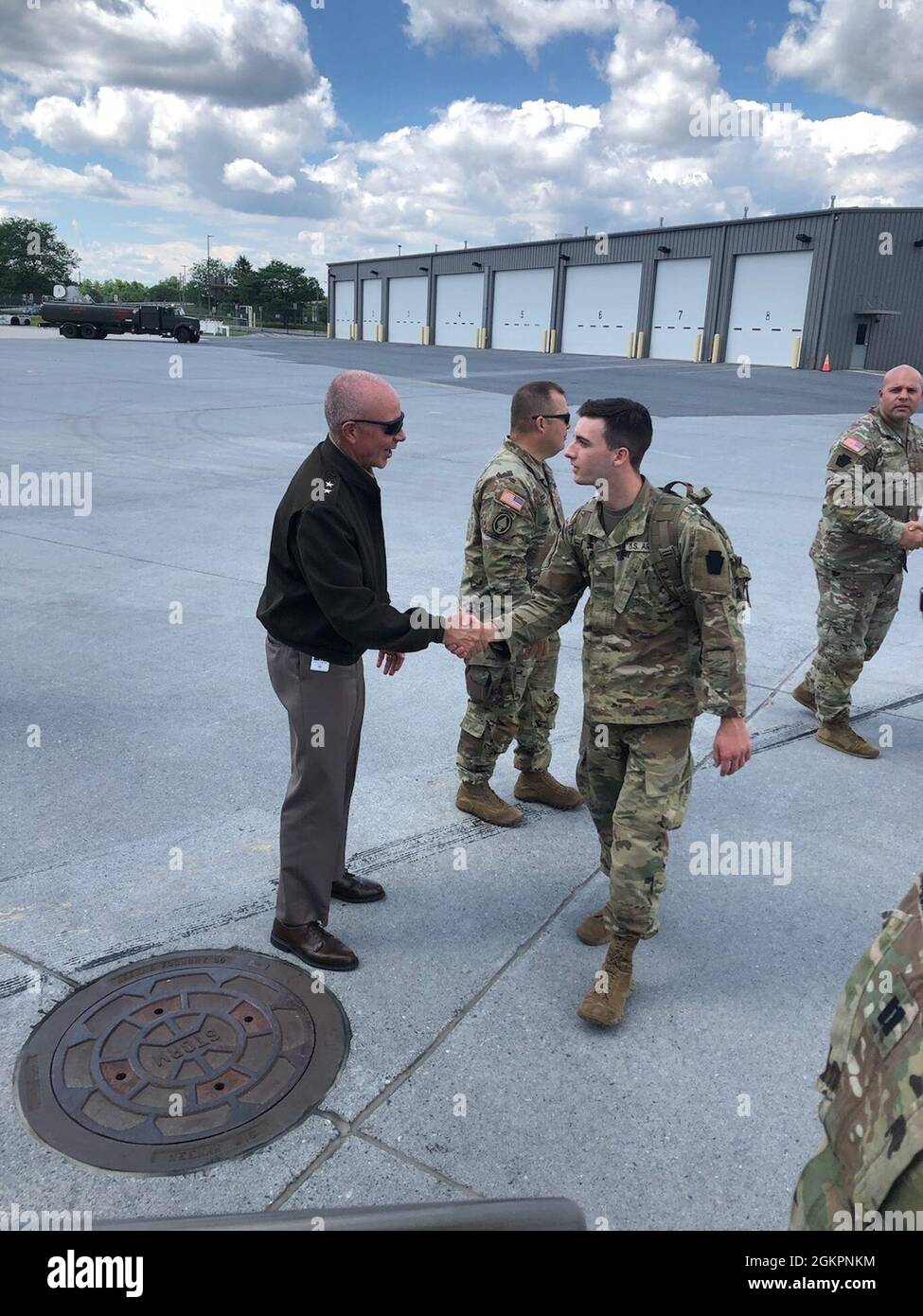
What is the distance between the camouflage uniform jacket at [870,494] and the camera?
5.14m

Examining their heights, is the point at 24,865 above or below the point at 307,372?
below

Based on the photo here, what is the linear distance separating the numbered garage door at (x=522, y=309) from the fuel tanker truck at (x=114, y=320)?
16430mm

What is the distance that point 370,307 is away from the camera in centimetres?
6331

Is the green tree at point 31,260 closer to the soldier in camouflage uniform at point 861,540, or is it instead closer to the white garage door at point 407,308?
the white garage door at point 407,308

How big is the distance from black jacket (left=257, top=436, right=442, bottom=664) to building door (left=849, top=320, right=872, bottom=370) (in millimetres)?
38860

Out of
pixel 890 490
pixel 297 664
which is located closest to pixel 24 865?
pixel 297 664

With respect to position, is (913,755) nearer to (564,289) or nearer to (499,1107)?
(499,1107)

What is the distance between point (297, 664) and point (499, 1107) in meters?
1.56

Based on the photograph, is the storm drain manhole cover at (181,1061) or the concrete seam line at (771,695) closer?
the storm drain manhole cover at (181,1061)

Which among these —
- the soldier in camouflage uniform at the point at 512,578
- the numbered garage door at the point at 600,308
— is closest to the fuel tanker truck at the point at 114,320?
the numbered garage door at the point at 600,308

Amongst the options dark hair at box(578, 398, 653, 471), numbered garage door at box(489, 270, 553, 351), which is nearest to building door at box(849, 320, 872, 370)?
numbered garage door at box(489, 270, 553, 351)

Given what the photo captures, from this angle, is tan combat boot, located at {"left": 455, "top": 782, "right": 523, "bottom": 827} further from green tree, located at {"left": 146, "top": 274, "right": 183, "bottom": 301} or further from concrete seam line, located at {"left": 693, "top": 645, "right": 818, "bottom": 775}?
green tree, located at {"left": 146, "top": 274, "right": 183, "bottom": 301}

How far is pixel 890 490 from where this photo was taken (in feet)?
17.3

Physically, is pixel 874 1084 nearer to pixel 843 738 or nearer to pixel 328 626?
pixel 328 626
